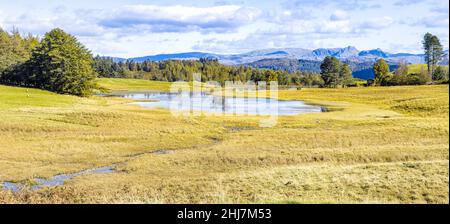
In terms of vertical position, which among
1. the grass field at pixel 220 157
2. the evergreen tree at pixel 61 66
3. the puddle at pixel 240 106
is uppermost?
the evergreen tree at pixel 61 66

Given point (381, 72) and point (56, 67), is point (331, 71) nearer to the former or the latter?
point (381, 72)

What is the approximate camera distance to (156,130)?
49.2m

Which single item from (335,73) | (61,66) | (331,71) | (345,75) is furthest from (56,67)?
(345,75)

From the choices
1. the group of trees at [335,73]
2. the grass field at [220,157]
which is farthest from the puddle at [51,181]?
the group of trees at [335,73]

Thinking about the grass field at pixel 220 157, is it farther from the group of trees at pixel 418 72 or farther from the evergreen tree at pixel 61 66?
the group of trees at pixel 418 72

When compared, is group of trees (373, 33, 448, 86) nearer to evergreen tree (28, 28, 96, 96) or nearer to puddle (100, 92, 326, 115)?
puddle (100, 92, 326, 115)

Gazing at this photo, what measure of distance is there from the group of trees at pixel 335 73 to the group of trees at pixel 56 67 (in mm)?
101179

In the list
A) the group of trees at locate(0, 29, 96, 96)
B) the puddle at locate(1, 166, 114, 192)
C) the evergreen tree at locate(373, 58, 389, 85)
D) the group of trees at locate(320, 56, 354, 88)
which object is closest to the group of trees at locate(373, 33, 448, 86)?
the evergreen tree at locate(373, 58, 389, 85)

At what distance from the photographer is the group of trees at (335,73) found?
17188 centimetres

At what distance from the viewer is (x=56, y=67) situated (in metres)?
96.0

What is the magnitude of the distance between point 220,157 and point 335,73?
148413mm

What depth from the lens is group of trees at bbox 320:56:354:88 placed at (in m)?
172

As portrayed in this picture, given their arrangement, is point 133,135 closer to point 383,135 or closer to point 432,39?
point 383,135

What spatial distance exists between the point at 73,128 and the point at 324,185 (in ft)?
113
